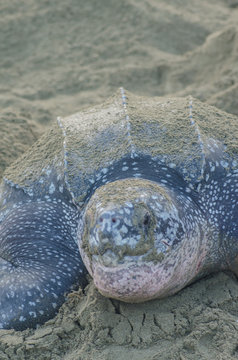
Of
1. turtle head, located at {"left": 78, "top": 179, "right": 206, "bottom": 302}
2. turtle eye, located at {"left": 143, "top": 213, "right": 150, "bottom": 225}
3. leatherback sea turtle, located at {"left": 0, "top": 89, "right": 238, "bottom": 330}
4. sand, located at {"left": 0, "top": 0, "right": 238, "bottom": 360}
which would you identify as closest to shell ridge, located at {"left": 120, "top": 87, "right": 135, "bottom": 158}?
leatherback sea turtle, located at {"left": 0, "top": 89, "right": 238, "bottom": 330}

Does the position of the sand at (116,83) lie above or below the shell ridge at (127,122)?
below

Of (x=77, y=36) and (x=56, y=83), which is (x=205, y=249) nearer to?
(x=56, y=83)

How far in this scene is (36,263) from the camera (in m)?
2.53

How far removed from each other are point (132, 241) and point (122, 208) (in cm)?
14

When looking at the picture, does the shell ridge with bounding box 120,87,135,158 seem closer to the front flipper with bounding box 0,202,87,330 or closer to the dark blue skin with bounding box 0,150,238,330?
the dark blue skin with bounding box 0,150,238,330

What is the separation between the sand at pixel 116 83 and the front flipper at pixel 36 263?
96 mm

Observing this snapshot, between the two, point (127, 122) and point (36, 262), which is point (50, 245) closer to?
point (36, 262)

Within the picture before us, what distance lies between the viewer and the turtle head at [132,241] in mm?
1926

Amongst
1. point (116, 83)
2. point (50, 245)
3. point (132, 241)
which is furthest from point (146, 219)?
point (116, 83)

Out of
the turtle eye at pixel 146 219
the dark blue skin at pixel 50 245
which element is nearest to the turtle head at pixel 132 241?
the turtle eye at pixel 146 219

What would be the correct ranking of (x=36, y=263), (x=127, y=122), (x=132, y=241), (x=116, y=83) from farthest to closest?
(x=116, y=83) < (x=127, y=122) < (x=36, y=263) < (x=132, y=241)

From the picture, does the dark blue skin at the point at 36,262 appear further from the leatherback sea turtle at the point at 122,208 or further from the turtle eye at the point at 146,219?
the turtle eye at the point at 146,219

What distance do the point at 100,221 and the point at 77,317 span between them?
55 cm

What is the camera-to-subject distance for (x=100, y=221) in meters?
1.94
